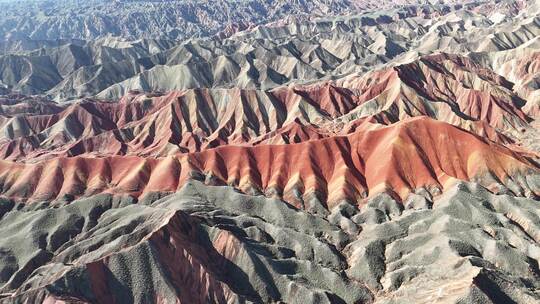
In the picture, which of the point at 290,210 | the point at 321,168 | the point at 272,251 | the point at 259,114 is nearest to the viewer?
the point at 272,251

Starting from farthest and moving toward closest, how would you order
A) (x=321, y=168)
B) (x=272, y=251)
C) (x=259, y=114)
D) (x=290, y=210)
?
(x=259, y=114) → (x=321, y=168) → (x=290, y=210) → (x=272, y=251)

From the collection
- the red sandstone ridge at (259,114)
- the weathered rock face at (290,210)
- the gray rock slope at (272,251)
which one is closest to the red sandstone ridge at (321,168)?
the weathered rock face at (290,210)

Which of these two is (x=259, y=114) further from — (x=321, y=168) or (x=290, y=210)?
(x=290, y=210)

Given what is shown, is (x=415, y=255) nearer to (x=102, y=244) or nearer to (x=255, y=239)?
(x=255, y=239)

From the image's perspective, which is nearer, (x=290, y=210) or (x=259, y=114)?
(x=290, y=210)

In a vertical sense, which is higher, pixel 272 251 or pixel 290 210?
pixel 272 251

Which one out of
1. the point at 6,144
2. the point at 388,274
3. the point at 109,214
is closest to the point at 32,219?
the point at 109,214

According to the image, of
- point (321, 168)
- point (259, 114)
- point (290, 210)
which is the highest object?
point (290, 210)

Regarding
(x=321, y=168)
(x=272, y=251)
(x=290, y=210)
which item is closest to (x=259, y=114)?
(x=321, y=168)
